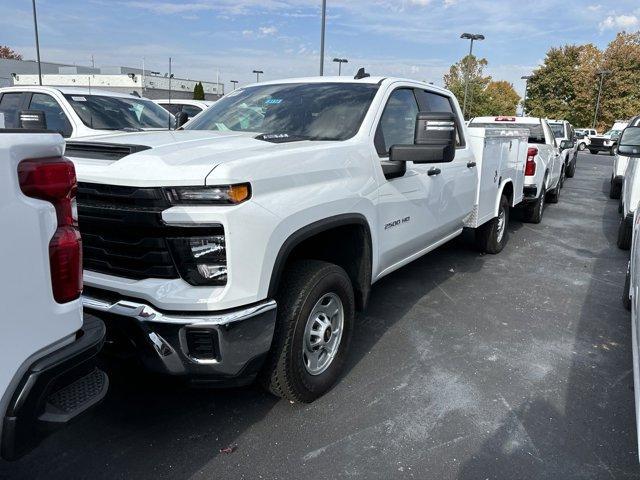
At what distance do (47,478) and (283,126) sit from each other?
254 centimetres

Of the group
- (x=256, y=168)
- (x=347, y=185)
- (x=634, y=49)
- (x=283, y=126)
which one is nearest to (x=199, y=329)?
(x=256, y=168)

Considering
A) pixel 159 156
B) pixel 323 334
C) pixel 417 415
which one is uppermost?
pixel 159 156

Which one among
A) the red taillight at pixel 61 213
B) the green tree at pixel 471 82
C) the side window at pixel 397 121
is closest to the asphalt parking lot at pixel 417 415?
the red taillight at pixel 61 213

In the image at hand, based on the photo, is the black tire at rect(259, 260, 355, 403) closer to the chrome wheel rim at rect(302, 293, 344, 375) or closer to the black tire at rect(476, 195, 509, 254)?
the chrome wheel rim at rect(302, 293, 344, 375)

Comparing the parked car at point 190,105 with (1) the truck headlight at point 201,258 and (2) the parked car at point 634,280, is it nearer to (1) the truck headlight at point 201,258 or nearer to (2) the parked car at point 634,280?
(2) the parked car at point 634,280

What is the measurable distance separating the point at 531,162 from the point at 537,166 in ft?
1.10

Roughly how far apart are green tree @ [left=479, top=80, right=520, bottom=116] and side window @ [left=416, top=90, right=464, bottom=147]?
52.4 m

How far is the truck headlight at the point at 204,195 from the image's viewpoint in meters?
2.30

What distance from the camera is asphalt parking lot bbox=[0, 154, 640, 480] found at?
2.59 metres

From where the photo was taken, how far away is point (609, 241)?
7.68 meters

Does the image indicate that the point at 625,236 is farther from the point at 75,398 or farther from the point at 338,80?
the point at 75,398

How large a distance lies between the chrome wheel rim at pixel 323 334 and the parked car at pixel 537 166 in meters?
4.28

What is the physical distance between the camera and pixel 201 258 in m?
2.34

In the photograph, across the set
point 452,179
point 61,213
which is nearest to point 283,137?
point 61,213
